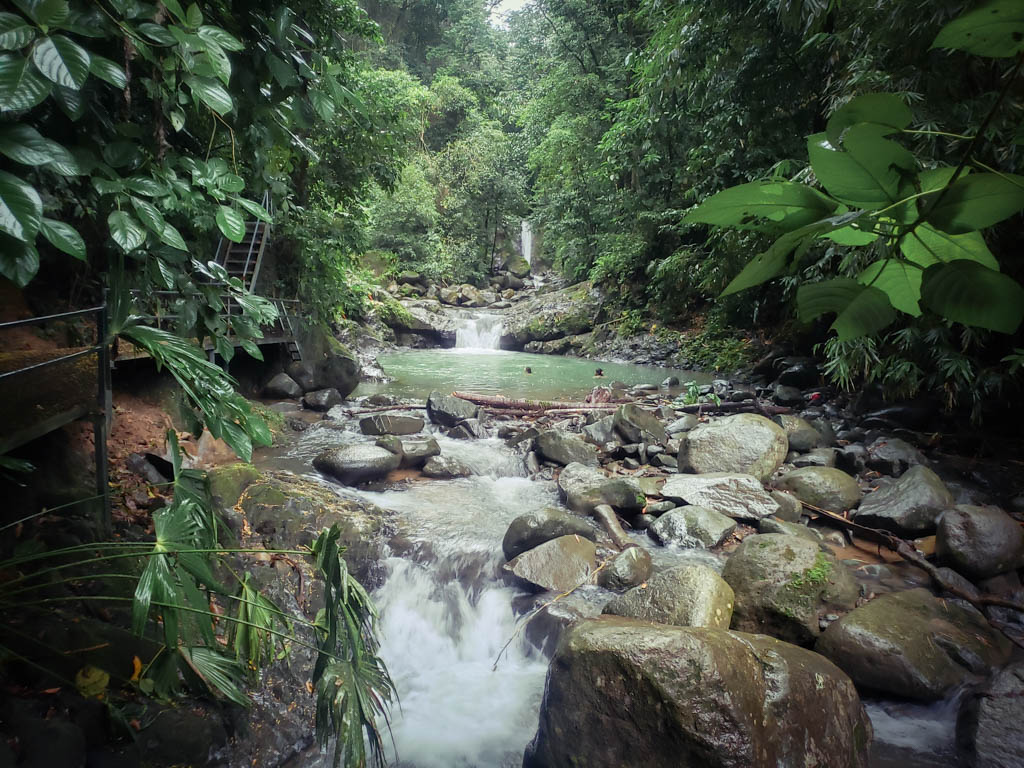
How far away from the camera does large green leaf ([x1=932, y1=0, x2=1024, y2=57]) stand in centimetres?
38

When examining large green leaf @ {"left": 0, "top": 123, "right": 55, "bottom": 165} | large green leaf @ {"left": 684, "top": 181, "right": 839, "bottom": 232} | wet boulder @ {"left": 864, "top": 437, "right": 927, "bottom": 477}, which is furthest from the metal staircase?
large green leaf @ {"left": 684, "top": 181, "right": 839, "bottom": 232}

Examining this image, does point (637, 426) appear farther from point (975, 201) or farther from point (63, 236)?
point (975, 201)

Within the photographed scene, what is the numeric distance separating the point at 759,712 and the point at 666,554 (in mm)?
2284

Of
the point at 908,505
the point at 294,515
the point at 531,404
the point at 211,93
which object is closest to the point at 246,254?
the point at 531,404

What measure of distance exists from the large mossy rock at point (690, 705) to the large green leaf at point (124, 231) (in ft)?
8.04

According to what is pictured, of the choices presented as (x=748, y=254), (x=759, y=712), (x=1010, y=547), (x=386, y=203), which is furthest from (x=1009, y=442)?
(x=386, y=203)

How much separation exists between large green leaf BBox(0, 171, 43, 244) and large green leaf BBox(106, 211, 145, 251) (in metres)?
0.42

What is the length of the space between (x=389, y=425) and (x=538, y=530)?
150 inches

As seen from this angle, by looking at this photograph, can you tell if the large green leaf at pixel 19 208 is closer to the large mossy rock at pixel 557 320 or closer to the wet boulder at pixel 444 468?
the wet boulder at pixel 444 468

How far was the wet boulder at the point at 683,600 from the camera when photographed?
131 inches

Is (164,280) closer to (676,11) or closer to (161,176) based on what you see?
(161,176)

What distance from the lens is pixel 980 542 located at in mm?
3914

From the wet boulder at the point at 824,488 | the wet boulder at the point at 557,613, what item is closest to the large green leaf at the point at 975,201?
the wet boulder at the point at 557,613

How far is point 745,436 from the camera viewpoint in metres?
6.00
